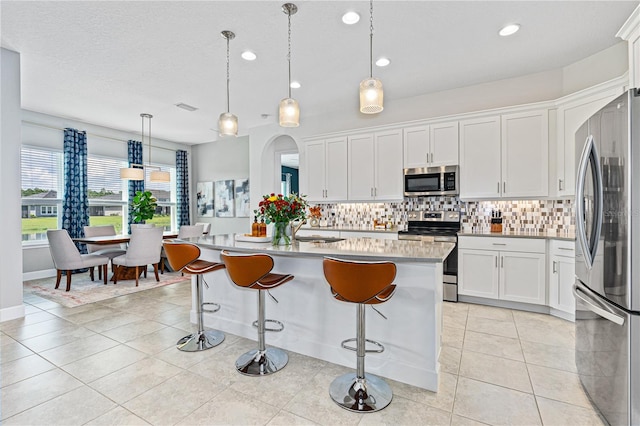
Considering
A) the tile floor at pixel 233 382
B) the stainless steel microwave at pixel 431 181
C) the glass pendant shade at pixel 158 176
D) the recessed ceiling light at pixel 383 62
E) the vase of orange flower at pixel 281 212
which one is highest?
the recessed ceiling light at pixel 383 62

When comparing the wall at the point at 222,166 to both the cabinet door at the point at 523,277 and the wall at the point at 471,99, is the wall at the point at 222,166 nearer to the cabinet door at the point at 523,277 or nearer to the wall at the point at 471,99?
the wall at the point at 471,99

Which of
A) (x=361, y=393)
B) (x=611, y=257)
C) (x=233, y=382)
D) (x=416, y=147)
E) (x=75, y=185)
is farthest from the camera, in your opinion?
(x=75, y=185)

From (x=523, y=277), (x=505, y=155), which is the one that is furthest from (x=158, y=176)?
(x=523, y=277)

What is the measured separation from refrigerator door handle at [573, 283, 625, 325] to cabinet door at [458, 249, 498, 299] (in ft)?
5.47

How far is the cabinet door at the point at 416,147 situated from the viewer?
443cm

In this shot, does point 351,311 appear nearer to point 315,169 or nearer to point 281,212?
point 281,212

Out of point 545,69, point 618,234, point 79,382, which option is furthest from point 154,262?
point 545,69

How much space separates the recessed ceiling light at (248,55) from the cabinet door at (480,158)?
9.20 ft

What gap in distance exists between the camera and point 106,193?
654 cm

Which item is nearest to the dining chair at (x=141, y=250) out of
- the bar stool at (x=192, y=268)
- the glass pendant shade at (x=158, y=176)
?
the glass pendant shade at (x=158, y=176)

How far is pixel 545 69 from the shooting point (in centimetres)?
384

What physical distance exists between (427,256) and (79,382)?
2628mm

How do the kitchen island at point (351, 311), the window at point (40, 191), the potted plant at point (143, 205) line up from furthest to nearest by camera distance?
the potted plant at point (143, 205) → the window at point (40, 191) → the kitchen island at point (351, 311)

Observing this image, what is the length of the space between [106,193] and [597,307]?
7.83 metres
